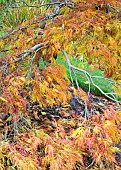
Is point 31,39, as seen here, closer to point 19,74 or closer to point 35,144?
point 19,74

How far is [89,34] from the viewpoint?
199cm

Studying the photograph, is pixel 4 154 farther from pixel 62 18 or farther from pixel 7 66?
pixel 62 18

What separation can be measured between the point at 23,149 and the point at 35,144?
100mm

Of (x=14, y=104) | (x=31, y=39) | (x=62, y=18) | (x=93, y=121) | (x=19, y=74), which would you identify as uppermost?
(x=62, y=18)

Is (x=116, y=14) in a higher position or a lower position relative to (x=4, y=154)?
higher

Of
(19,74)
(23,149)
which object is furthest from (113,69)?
(23,149)

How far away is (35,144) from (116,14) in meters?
1.03

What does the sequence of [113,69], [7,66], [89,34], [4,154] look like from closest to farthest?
1. [4,154]
2. [89,34]
3. [7,66]
4. [113,69]

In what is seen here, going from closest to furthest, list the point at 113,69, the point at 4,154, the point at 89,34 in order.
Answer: the point at 4,154, the point at 89,34, the point at 113,69

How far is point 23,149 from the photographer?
1908mm

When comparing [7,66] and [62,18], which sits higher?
[62,18]

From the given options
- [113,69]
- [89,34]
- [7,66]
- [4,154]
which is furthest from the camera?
[113,69]

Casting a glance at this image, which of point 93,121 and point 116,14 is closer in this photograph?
point 93,121

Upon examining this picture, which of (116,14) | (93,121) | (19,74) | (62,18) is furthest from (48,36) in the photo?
(93,121)
